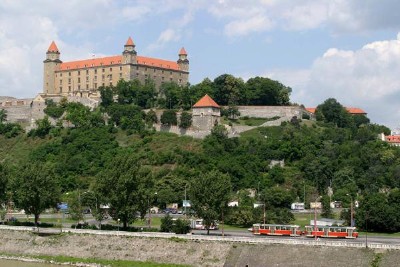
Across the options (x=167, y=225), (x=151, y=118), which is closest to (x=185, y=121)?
(x=151, y=118)

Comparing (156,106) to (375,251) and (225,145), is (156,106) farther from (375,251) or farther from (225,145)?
(375,251)

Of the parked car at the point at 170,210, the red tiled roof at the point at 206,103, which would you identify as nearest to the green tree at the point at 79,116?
the red tiled roof at the point at 206,103

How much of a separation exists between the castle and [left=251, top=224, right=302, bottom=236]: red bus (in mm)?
77875

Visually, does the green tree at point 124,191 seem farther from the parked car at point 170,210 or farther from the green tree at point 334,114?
the green tree at point 334,114

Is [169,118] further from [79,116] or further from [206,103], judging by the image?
[79,116]

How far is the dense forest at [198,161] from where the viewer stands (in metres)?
72.0

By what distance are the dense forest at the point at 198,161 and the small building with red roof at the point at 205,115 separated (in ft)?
13.3

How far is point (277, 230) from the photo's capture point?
68125mm

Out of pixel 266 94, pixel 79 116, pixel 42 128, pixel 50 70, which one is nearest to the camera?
pixel 79 116

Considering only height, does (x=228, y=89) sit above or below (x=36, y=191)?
above

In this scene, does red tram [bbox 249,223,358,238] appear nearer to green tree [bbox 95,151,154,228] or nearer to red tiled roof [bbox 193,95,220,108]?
green tree [bbox 95,151,154,228]

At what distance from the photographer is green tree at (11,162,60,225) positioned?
243 ft

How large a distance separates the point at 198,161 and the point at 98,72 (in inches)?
1865

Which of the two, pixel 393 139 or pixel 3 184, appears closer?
pixel 3 184
